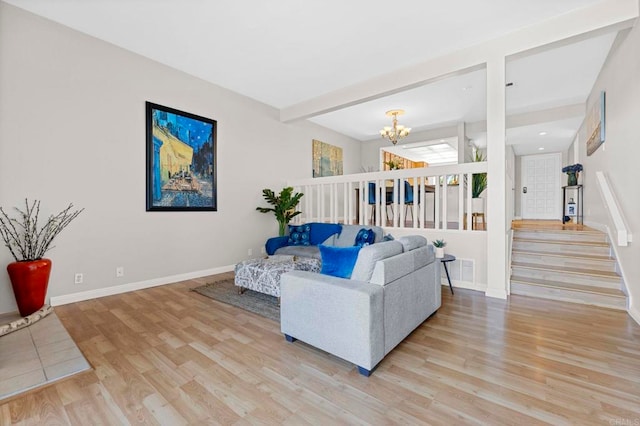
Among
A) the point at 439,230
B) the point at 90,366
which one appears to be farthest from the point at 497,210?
the point at 90,366

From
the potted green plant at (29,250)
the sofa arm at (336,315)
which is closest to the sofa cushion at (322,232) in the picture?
the sofa arm at (336,315)

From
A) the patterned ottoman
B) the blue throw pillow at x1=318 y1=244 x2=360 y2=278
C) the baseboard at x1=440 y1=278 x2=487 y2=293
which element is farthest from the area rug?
the baseboard at x1=440 y1=278 x2=487 y2=293

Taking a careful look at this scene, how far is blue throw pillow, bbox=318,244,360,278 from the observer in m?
2.24

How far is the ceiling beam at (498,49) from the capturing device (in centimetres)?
282

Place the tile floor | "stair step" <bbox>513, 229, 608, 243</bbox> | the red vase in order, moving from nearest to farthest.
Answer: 1. the tile floor
2. the red vase
3. "stair step" <bbox>513, 229, 608, 243</bbox>

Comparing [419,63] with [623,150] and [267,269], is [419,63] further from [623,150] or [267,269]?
[267,269]

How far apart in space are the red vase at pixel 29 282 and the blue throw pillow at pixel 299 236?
3.09 meters

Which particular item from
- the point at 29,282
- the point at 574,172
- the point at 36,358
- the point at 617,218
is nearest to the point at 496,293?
the point at 617,218

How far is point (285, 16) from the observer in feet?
10.2

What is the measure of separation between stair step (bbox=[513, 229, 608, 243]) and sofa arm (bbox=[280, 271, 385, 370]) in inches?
151

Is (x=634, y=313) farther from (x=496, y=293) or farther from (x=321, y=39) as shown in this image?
(x=321, y=39)

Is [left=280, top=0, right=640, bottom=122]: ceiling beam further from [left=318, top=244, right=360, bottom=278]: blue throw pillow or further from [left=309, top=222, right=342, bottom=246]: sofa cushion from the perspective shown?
[left=318, top=244, right=360, bottom=278]: blue throw pillow

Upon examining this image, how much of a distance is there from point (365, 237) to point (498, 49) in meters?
2.82

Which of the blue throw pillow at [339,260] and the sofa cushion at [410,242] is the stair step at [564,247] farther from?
the blue throw pillow at [339,260]
